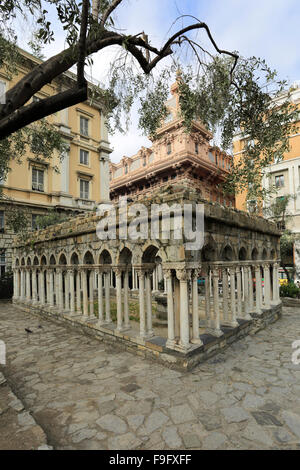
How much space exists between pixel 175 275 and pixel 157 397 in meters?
2.47

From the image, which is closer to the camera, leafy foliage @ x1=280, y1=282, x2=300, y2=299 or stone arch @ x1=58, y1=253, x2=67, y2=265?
stone arch @ x1=58, y1=253, x2=67, y2=265

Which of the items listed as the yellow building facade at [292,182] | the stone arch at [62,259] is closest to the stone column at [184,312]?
the stone arch at [62,259]

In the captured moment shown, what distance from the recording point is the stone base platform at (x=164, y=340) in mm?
5414

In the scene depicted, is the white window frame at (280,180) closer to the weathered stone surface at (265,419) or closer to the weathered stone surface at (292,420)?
the weathered stone surface at (292,420)

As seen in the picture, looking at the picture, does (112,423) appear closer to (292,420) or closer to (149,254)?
(292,420)

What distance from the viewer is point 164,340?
615 cm

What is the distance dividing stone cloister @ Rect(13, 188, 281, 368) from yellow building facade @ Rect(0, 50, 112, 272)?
315 inches

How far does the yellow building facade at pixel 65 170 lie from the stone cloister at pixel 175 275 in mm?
7995

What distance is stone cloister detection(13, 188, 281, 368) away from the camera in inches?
219

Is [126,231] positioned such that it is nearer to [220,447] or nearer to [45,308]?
[220,447]

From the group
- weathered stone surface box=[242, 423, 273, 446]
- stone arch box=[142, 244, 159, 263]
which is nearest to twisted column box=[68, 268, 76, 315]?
stone arch box=[142, 244, 159, 263]

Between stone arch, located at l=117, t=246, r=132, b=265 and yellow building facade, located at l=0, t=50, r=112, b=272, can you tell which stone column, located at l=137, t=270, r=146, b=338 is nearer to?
stone arch, located at l=117, t=246, r=132, b=265

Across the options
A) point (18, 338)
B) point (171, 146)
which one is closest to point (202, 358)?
point (18, 338)

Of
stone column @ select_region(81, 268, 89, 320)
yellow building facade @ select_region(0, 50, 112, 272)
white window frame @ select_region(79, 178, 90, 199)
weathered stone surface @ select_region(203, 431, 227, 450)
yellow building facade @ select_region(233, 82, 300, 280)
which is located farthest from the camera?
white window frame @ select_region(79, 178, 90, 199)
